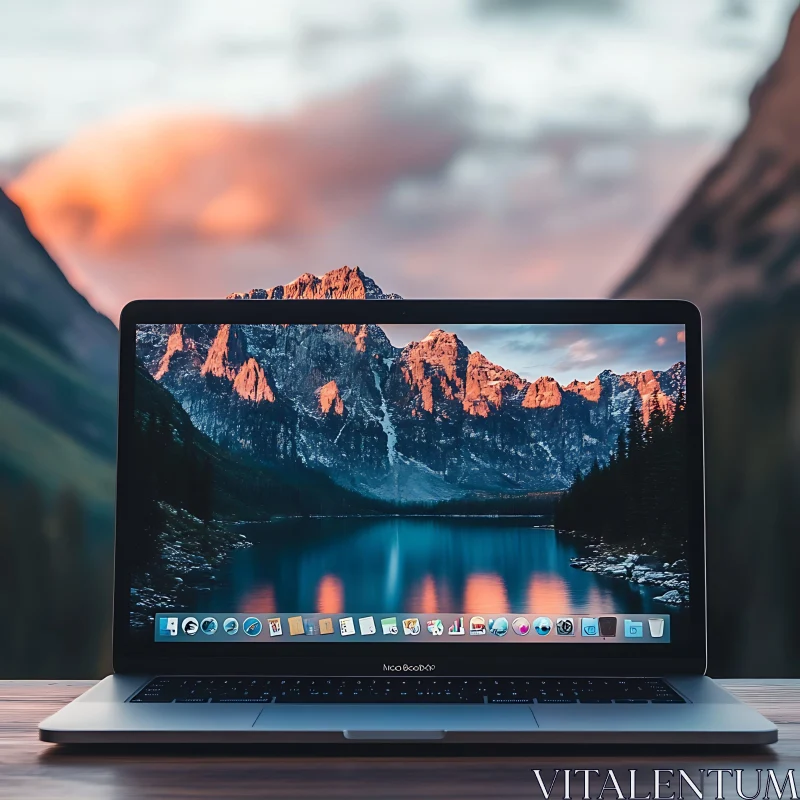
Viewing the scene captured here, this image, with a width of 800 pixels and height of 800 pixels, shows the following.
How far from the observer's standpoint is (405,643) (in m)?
1.14

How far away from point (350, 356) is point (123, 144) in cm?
90

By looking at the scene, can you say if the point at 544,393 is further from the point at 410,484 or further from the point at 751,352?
the point at 751,352

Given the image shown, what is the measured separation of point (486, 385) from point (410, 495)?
0.68ft

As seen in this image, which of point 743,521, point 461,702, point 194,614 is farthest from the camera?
point 743,521

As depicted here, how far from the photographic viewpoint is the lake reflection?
3.76ft

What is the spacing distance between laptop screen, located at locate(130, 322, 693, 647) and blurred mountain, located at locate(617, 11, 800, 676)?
53cm

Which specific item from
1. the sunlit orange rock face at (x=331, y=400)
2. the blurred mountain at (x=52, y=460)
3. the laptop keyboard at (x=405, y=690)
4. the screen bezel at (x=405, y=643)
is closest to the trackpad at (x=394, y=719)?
the laptop keyboard at (x=405, y=690)

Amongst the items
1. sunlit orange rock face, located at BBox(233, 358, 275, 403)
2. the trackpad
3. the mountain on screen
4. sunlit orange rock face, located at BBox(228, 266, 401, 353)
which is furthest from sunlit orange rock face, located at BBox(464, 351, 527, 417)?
sunlit orange rock face, located at BBox(228, 266, 401, 353)

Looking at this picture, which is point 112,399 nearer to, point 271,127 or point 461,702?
point 271,127

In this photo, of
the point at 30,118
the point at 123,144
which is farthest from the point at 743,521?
the point at 30,118

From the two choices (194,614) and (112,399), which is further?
(112,399)

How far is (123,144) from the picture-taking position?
1.71 metres
